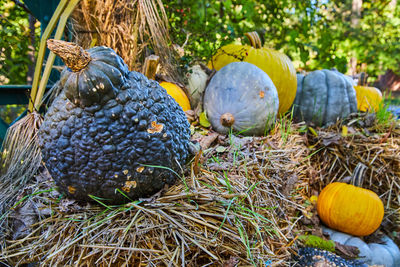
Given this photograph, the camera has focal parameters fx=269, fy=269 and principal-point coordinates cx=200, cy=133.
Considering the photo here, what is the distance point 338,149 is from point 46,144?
7.27 feet

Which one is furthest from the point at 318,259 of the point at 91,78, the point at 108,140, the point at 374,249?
the point at 91,78

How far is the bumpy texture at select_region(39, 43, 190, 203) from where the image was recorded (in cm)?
110

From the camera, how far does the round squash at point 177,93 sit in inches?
88.6

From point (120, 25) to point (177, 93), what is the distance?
0.68 meters

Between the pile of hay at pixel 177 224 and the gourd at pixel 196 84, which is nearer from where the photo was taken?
the pile of hay at pixel 177 224

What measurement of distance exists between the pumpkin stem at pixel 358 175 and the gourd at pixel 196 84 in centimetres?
146

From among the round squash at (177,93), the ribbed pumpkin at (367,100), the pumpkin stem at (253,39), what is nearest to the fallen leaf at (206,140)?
the round squash at (177,93)

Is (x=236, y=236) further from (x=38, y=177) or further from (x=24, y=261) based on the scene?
(x=38, y=177)

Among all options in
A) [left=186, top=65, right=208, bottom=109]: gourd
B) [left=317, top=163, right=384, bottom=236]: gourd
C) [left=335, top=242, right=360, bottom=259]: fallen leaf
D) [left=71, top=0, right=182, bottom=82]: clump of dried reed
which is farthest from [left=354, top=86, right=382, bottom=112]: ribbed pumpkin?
[left=71, top=0, right=182, bottom=82]: clump of dried reed

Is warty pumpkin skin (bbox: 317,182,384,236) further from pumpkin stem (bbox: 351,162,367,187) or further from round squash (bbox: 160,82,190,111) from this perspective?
round squash (bbox: 160,82,190,111)

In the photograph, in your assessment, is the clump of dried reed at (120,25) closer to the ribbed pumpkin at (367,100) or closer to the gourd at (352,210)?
the gourd at (352,210)

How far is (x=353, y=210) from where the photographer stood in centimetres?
203

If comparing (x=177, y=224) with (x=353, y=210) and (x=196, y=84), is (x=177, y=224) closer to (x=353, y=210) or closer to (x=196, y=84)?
(x=353, y=210)

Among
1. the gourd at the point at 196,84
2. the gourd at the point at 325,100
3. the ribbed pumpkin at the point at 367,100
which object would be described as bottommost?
the ribbed pumpkin at the point at 367,100
